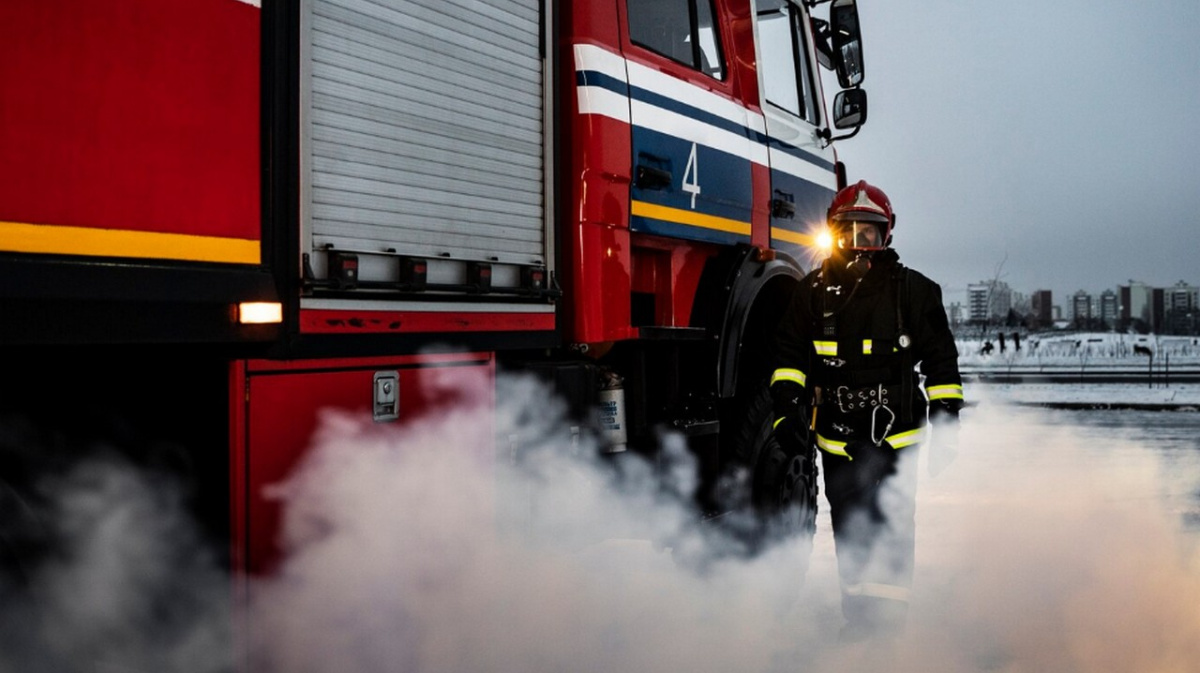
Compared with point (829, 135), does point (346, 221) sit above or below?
below

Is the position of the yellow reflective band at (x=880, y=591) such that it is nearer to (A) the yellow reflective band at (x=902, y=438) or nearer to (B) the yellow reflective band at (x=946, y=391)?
(A) the yellow reflective band at (x=902, y=438)

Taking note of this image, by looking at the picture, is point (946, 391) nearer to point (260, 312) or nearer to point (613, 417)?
point (613, 417)

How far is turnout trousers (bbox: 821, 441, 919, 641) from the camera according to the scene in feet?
13.8

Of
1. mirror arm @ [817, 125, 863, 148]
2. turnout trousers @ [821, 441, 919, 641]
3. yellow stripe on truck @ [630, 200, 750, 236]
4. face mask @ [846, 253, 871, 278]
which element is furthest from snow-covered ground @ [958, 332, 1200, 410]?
face mask @ [846, 253, 871, 278]

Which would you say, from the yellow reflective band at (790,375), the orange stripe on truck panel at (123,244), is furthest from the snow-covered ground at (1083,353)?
the orange stripe on truck panel at (123,244)

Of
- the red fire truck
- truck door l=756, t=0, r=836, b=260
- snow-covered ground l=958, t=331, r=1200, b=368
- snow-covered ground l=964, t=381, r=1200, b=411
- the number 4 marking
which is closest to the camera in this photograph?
the red fire truck

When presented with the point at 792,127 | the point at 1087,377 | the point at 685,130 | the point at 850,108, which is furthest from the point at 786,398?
the point at 1087,377

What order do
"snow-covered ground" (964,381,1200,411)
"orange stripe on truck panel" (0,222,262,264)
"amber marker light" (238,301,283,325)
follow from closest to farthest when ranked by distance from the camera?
"orange stripe on truck panel" (0,222,262,264) < "amber marker light" (238,301,283,325) < "snow-covered ground" (964,381,1200,411)

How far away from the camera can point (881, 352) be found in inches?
165

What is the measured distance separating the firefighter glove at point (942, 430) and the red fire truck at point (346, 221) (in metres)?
0.96

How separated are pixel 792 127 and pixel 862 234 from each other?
1.42 m

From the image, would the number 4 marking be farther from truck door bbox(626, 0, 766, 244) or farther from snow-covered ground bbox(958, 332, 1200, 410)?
snow-covered ground bbox(958, 332, 1200, 410)

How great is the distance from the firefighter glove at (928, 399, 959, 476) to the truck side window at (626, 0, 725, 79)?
71.8 inches

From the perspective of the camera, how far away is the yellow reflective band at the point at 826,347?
14.1 feet
